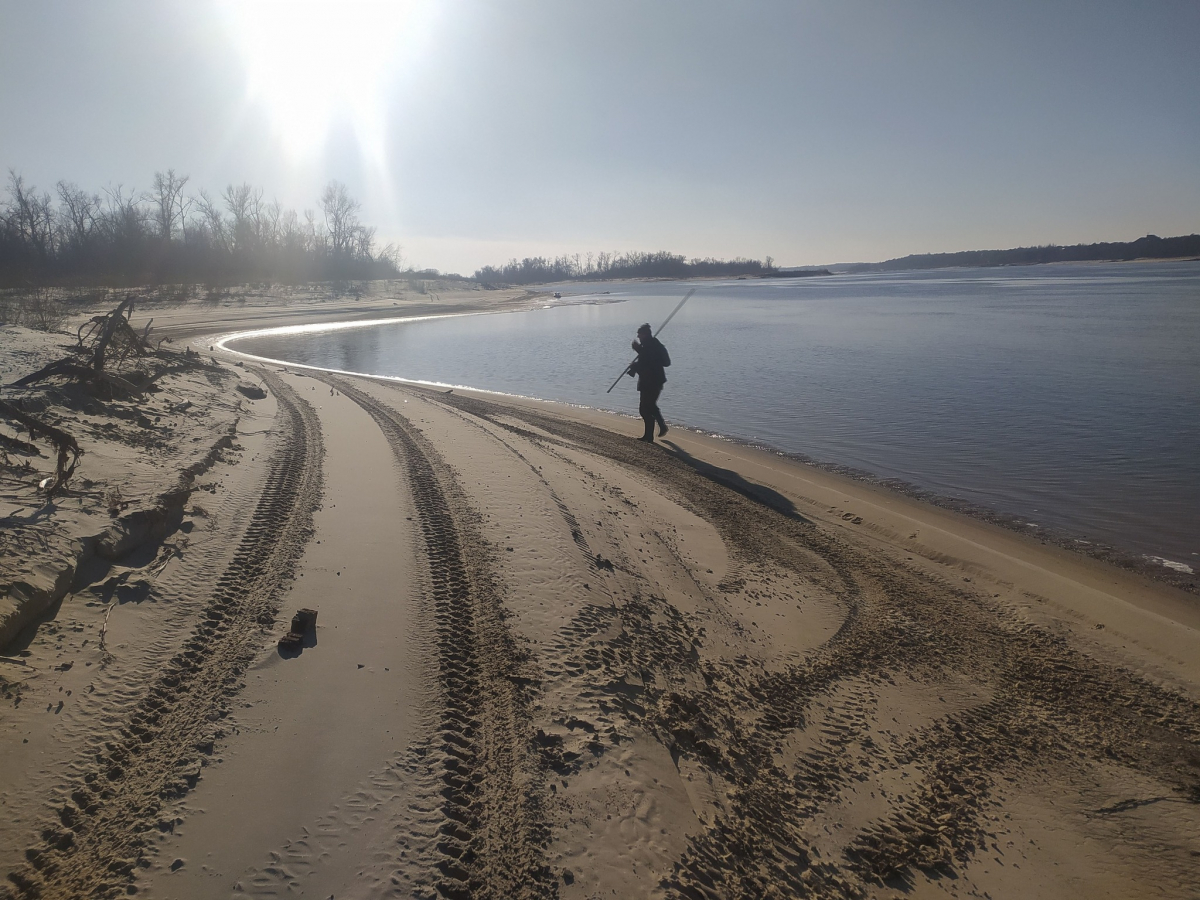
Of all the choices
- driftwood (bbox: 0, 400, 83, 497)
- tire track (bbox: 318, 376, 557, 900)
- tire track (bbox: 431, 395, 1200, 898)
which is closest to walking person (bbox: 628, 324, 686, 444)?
tire track (bbox: 431, 395, 1200, 898)

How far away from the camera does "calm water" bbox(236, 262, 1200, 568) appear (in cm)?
943

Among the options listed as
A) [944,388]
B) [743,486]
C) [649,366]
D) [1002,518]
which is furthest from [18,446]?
[944,388]

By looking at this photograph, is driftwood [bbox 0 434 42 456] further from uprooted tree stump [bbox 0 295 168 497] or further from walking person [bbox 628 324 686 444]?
walking person [bbox 628 324 686 444]

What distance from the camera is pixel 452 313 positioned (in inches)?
1966

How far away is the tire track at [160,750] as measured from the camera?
2.16 meters

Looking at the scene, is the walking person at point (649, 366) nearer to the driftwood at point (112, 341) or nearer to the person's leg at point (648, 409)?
the person's leg at point (648, 409)

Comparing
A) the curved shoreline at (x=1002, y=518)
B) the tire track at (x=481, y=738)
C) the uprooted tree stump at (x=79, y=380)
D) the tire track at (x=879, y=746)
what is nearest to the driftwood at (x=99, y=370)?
the uprooted tree stump at (x=79, y=380)

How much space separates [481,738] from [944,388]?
56.8 ft

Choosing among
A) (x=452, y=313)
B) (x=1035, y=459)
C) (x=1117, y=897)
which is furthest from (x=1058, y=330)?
(x=452, y=313)

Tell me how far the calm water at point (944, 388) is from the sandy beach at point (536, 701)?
3.27 m

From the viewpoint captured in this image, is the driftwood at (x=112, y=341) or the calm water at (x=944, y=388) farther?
the calm water at (x=944, y=388)

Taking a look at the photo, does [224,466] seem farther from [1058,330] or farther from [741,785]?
[1058,330]

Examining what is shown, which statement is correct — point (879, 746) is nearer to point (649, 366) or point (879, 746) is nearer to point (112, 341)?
point (649, 366)

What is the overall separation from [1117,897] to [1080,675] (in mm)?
2042
